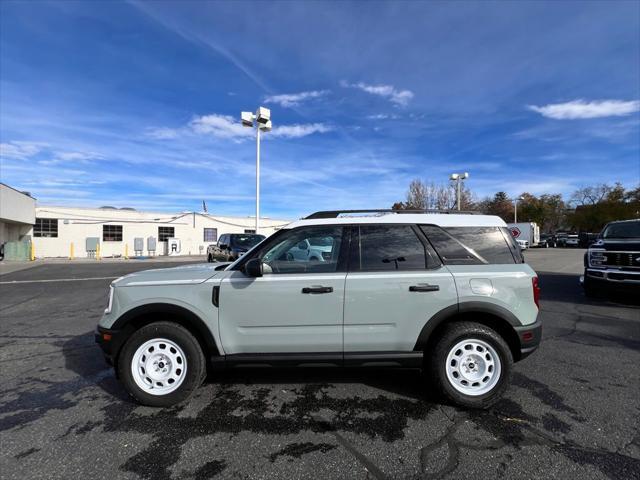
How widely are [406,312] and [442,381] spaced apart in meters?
0.73

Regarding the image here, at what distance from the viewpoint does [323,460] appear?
264 centimetres

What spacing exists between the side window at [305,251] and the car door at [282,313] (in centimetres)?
14

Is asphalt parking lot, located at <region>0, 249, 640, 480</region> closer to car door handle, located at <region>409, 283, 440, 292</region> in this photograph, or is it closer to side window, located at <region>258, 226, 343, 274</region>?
car door handle, located at <region>409, 283, 440, 292</region>

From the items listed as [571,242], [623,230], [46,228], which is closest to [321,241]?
[623,230]

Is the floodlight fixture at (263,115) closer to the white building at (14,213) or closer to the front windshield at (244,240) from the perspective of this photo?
the front windshield at (244,240)

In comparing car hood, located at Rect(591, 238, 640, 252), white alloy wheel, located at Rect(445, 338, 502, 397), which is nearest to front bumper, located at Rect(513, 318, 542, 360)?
white alloy wheel, located at Rect(445, 338, 502, 397)

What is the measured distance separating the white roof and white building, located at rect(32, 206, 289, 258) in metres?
20.8

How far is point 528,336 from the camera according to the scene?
11.4 ft

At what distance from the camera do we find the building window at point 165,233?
30812 mm

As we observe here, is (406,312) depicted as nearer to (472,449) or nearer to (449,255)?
(449,255)

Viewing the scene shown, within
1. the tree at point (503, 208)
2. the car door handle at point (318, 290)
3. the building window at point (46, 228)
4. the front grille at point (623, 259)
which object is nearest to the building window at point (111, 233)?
the building window at point (46, 228)

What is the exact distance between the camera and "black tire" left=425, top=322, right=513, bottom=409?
11.1 ft

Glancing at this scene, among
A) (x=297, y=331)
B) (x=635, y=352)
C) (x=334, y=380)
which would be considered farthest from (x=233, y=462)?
(x=635, y=352)

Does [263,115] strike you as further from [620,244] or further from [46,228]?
[46,228]
